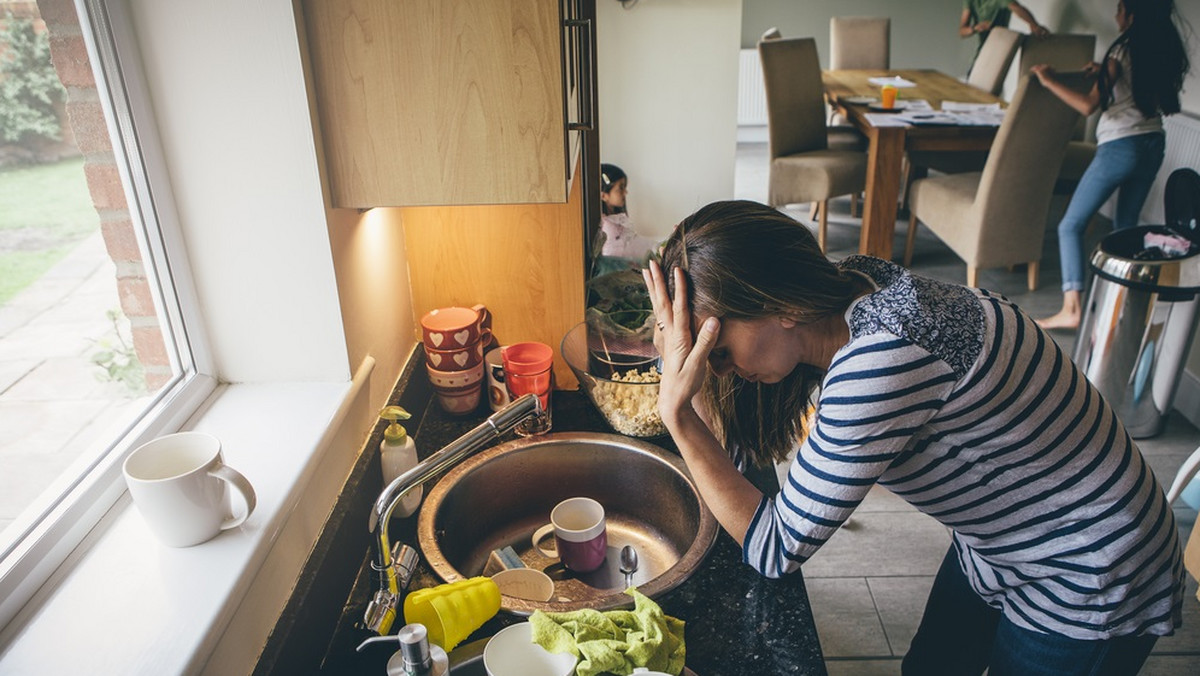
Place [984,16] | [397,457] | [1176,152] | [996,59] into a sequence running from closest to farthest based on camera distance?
[397,457]
[1176,152]
[996,59]
[984,16]

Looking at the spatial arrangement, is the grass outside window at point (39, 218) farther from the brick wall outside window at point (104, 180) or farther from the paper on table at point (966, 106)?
the paper on table at point (966, 106)

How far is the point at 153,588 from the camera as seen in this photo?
2.83 ft

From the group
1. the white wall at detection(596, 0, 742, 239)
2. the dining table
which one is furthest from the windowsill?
the dining table

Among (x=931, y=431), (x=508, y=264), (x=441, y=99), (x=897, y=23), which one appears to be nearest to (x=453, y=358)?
(x=508, y=264)

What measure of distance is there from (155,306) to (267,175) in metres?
0.23

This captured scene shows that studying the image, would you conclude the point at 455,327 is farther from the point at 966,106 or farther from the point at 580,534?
the point at 966,106

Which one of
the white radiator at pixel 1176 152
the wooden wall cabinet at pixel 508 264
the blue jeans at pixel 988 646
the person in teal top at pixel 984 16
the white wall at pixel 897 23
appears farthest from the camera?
the white wall at pixel 897 23

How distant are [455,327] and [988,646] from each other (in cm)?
107

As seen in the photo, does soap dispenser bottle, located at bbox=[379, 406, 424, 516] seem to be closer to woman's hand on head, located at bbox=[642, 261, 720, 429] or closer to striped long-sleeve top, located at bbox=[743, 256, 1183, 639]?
woman's hand on head, located at bbox=[642, 261, 720, 429]

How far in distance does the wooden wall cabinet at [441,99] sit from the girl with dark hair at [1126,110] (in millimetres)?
2884

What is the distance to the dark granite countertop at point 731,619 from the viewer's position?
99 cm

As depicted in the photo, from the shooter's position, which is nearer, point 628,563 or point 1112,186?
point 628,563

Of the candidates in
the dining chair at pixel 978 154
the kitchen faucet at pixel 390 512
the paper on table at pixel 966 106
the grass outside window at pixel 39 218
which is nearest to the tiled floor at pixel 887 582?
the kitchen faucet at pixel 390 512

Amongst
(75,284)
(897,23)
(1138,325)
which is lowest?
(1138,325)
